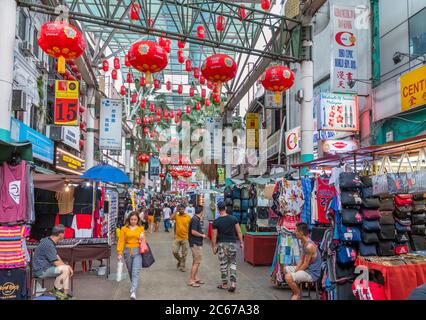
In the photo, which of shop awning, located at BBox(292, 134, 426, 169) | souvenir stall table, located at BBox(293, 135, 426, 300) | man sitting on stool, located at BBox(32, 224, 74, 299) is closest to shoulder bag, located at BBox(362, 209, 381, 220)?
souvenir stall table, located at BBox(293, 135, 426, 300)

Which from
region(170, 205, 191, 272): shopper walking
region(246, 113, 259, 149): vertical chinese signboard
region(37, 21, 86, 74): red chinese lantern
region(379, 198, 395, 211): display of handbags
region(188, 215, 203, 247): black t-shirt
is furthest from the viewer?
region(246, 113, 259, 149): vertical chinese signboard

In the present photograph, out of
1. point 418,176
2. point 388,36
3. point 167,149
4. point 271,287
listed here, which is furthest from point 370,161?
point 167,149

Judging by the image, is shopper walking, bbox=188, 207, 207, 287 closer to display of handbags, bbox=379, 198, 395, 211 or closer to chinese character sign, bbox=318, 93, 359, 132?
display of handbags, bbox=379, 198, 395, 211

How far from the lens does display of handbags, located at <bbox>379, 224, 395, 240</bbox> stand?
6.93 m

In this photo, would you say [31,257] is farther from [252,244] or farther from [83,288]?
[252,244]

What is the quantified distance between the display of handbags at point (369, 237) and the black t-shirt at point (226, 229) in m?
3.03

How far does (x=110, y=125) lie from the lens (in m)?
19.2

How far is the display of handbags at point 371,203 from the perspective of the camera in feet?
22.4

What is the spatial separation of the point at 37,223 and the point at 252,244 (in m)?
6.35

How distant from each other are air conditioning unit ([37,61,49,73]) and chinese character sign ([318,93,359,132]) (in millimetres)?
11768

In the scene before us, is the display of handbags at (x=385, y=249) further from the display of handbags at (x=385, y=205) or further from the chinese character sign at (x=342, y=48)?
the chinese character sign at (x=342, y=48)

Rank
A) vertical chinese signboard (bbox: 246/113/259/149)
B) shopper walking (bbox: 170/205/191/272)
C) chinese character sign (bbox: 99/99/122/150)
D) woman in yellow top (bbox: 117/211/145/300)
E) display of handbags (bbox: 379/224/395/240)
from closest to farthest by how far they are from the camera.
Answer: display of handbags (bbox: 379/224/395/240) < woman in yellow top (bbox: 117/211/145/300) < shopper walking (bbox: 170/205/191/272) < chinese character sign (bbox: 99/99/122/150) < vertical chinese signboard (bbox: 246/113/259/149)

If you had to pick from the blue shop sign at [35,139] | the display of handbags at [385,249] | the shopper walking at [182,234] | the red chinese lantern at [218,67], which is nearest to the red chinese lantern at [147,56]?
the red chinese lantern at [218,67]

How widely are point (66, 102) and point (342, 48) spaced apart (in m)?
10.8
